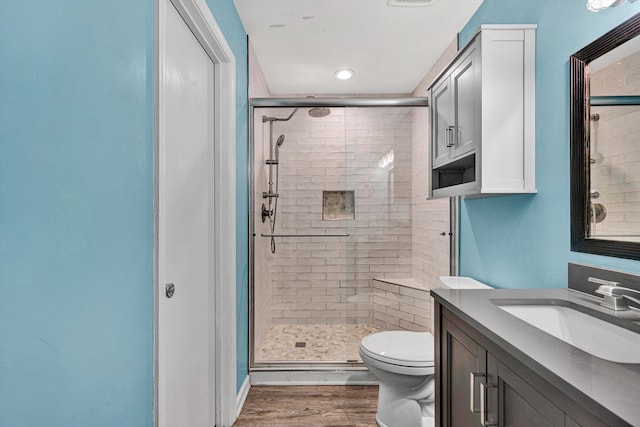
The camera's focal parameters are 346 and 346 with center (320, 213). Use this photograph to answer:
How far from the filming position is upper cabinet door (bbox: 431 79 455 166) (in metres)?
1.94

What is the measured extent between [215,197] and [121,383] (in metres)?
1.12

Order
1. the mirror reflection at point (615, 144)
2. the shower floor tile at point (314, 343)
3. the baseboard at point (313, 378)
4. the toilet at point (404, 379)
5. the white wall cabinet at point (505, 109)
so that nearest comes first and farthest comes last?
1. the mirror reflection at point (615, 144)
2. the white wall cabinet at point (505, 109)
3. the toilet at point (404, 379)
4. the baseboard at point (313, 378)
5. the shower floor tile at point (314, 343)

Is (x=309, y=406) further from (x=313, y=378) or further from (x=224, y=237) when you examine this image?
(x=224, y=237)

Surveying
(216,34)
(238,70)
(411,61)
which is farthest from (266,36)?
(411,61)

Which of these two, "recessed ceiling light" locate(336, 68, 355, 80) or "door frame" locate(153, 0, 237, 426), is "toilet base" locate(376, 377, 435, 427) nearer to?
"door frame" locate(153, 0, 237, 426)

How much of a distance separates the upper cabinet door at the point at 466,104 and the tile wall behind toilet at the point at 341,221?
2.67ft

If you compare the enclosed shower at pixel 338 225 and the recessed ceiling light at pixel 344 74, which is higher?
the recessed ceiling light at pixel 344 74

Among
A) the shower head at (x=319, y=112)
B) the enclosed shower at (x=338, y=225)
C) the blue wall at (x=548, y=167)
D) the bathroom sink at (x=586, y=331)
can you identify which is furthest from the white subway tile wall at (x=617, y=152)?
the shower head at (x=319, y=112)

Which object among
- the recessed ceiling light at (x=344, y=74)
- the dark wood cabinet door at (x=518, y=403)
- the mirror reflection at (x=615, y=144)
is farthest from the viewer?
the recessed ceiling light at (x=344, y=74)

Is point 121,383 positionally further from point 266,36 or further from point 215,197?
point 266,36

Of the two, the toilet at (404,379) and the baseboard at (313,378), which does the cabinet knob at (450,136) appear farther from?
the baseboard at (313,378)

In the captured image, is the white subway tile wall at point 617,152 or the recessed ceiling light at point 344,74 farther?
the recessed ceiling light at point 344,74

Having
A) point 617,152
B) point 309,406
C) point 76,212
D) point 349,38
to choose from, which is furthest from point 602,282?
point 349,38

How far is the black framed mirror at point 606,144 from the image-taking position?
108cm
